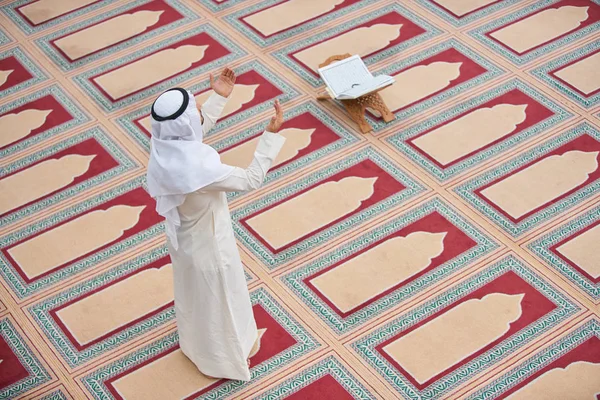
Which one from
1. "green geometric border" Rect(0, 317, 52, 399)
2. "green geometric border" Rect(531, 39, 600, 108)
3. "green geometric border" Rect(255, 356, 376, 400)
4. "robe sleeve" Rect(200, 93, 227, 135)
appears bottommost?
"green geometric border" Rect(0, 317, 52, 399)

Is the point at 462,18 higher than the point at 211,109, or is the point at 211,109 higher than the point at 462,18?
the point at 211,109

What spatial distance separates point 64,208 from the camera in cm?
469

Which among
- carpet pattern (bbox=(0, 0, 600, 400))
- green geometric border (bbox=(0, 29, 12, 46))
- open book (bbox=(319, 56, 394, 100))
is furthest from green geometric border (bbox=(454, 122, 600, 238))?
green geometric border (bbox=(0, 29, 12, 46))

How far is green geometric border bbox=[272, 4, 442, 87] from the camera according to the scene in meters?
5.53

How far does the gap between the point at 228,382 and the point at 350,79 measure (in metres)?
2.04

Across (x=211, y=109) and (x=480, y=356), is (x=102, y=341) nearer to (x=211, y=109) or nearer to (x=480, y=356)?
(x=211, y=109)

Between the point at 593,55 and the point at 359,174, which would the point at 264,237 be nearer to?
the point at 359,174

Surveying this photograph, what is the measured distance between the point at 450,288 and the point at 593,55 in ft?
7.21

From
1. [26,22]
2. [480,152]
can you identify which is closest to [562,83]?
Answer: [480,152]

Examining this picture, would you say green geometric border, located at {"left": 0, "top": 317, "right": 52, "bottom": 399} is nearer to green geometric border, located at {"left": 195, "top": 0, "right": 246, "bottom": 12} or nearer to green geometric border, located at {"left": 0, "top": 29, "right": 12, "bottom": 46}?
green geometric border, located at {"left": 0, "top": 29, "right": 12, "bottom": 46}

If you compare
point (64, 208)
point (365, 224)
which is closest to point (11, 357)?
point (64, 208)

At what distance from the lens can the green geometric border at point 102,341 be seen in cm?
397

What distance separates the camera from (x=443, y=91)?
529cm

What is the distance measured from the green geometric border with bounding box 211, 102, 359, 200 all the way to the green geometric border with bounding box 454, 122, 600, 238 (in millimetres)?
710
